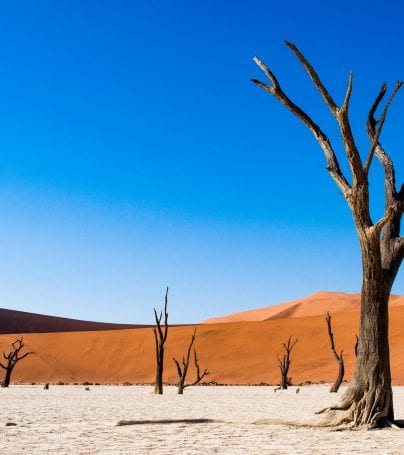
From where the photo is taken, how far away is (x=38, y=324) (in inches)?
3728

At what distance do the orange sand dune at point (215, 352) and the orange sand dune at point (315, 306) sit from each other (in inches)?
1230

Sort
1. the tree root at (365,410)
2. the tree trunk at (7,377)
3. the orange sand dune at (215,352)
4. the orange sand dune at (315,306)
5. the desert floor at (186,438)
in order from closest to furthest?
the desert floor at (186,438), the tree root at (365,410), the tree trunk at (7,377), the orange sand dune at (215,352), the orange sand dune at (315,306)

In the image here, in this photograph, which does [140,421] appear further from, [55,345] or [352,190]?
[55,345]

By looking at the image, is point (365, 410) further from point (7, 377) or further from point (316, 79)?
point (7, 377)

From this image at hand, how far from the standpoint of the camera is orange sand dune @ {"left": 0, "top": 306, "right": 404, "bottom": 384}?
49.6 metres

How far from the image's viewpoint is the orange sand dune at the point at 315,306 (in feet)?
310

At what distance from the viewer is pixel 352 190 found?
1112cm

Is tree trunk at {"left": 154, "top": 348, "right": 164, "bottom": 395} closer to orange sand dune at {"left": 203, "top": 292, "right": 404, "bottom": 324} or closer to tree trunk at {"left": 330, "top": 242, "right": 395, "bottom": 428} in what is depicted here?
tree trunk at {"left": 330, "top": 242, "right": 395, "bottom": 428}

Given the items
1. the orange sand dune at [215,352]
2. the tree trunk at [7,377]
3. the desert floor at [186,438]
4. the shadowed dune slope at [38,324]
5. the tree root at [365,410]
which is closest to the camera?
the desert floor at [186,438]

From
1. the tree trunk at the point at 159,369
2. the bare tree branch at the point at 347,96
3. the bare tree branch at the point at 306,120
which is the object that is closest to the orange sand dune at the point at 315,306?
the tree trunk at the point at 159,369

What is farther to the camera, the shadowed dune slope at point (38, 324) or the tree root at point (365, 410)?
the shadowed dune slope at point (38, 324)

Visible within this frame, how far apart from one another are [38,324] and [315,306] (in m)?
38.0

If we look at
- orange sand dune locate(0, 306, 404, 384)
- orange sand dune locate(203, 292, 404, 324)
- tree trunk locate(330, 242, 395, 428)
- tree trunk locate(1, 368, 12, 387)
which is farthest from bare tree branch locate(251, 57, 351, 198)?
orange sand dune locate(203, 292, 404, 324)

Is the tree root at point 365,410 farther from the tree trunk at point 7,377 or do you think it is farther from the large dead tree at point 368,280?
the tree trunk at point 7,377
